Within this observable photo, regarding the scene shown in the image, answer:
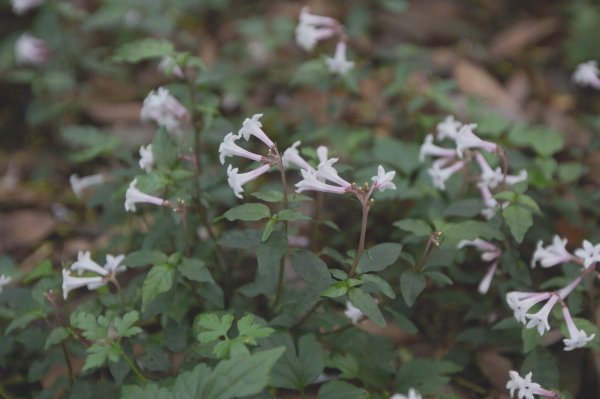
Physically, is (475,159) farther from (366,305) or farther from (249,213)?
(249,213)

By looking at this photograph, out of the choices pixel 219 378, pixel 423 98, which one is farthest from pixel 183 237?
pixel 423 98

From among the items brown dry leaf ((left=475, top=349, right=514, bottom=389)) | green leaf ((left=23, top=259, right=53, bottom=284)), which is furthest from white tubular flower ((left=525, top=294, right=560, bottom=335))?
green leaf ((left=23, top=259, right=53, bottom=284))

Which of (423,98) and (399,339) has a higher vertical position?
(423,98)

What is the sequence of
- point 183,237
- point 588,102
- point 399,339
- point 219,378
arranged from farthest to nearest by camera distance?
point 588,102
point 399,339
point 183,237
point 219,378

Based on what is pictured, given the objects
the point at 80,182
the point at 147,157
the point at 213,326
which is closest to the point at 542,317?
the point at 213,326

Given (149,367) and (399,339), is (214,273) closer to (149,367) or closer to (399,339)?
(149,367)

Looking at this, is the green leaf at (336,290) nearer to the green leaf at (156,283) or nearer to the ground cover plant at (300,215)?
the ground cover plant at (300,215)
